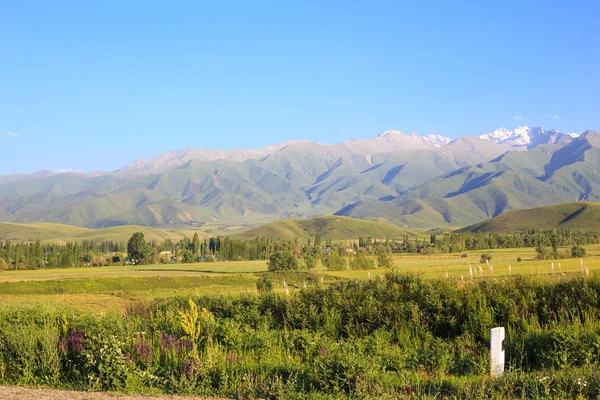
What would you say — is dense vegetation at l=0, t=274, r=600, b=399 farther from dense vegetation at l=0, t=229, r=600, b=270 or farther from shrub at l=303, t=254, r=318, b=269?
shrub at l=303, t=254, r=318, b=269

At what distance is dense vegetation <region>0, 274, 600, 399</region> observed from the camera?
11.1 metres

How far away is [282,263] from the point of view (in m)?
107

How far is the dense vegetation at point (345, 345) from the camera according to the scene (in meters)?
11.1

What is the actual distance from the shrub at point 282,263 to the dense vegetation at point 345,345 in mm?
87130

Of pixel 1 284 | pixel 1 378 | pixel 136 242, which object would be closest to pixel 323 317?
pixel 1 378

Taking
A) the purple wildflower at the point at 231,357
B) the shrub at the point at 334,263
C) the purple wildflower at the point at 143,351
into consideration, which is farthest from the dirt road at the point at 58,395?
the shrub at the point at 334,263

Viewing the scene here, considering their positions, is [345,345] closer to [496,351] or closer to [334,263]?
[496,351]

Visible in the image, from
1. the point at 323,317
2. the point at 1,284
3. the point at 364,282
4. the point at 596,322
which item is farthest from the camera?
the point at 1,284

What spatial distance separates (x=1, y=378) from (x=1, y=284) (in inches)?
2759

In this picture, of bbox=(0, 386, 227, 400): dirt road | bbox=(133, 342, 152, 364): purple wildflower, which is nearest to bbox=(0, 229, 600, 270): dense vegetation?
bbox=(133, 342, 152, 364): purple wildflower

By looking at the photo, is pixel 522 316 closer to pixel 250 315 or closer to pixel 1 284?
pixel 250 315

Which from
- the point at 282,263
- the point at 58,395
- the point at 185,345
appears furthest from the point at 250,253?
the point at 58,395

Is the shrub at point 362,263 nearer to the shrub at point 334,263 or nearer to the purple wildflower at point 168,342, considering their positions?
the shrub at point 334,263

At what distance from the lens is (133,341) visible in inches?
549
